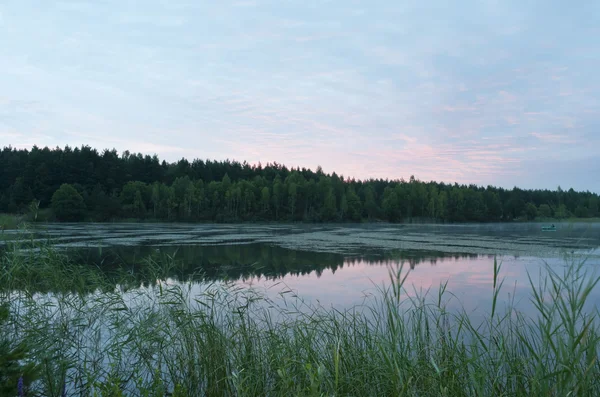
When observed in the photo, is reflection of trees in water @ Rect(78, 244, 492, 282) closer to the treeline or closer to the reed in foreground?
the reed in foreground

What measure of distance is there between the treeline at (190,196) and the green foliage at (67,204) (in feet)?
0.38

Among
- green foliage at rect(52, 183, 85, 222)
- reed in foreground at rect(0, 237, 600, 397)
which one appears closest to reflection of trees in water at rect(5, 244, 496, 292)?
reed in foreground at rect(0, 237, 600, 397)

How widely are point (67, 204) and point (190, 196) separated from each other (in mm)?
20836

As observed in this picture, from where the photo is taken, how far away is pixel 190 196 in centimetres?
7269

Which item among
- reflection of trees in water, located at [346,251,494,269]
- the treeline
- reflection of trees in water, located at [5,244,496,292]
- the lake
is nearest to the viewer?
the lake

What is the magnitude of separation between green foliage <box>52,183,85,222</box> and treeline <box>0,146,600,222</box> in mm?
117

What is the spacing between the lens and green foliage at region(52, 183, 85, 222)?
54.7m

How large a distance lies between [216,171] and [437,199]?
5032 centimetres

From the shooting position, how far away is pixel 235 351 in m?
4.94

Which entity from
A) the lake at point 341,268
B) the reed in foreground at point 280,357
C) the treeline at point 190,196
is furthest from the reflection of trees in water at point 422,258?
the treeline at point 190,196

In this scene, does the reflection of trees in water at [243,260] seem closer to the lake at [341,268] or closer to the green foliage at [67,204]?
the lake at [341,268]

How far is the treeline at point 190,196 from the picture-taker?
6134 centimetres

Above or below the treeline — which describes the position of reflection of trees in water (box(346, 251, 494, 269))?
below

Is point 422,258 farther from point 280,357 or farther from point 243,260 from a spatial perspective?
point 280,357
